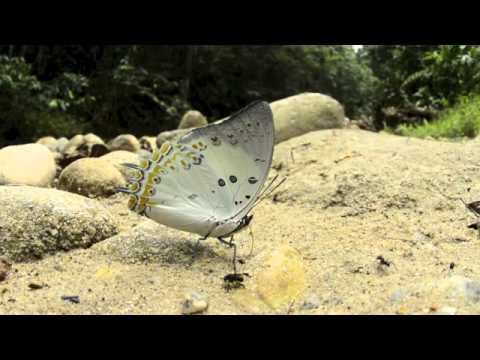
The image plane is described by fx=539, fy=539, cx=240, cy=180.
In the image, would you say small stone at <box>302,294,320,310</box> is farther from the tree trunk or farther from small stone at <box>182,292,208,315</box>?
the tree trunk

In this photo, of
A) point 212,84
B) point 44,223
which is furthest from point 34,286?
point 212,84

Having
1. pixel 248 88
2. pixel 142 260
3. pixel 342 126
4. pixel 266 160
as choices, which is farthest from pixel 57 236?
pixel 248 88

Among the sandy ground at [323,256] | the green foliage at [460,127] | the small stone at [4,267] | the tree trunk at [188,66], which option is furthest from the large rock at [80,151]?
the tree trunk at [188,66]

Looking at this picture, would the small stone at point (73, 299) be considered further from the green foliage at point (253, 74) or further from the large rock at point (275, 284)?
the green foliage at point (253, 74)

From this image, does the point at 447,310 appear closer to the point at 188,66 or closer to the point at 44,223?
the point at 44,223

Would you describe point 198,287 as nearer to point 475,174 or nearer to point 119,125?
Result: point 475,174
